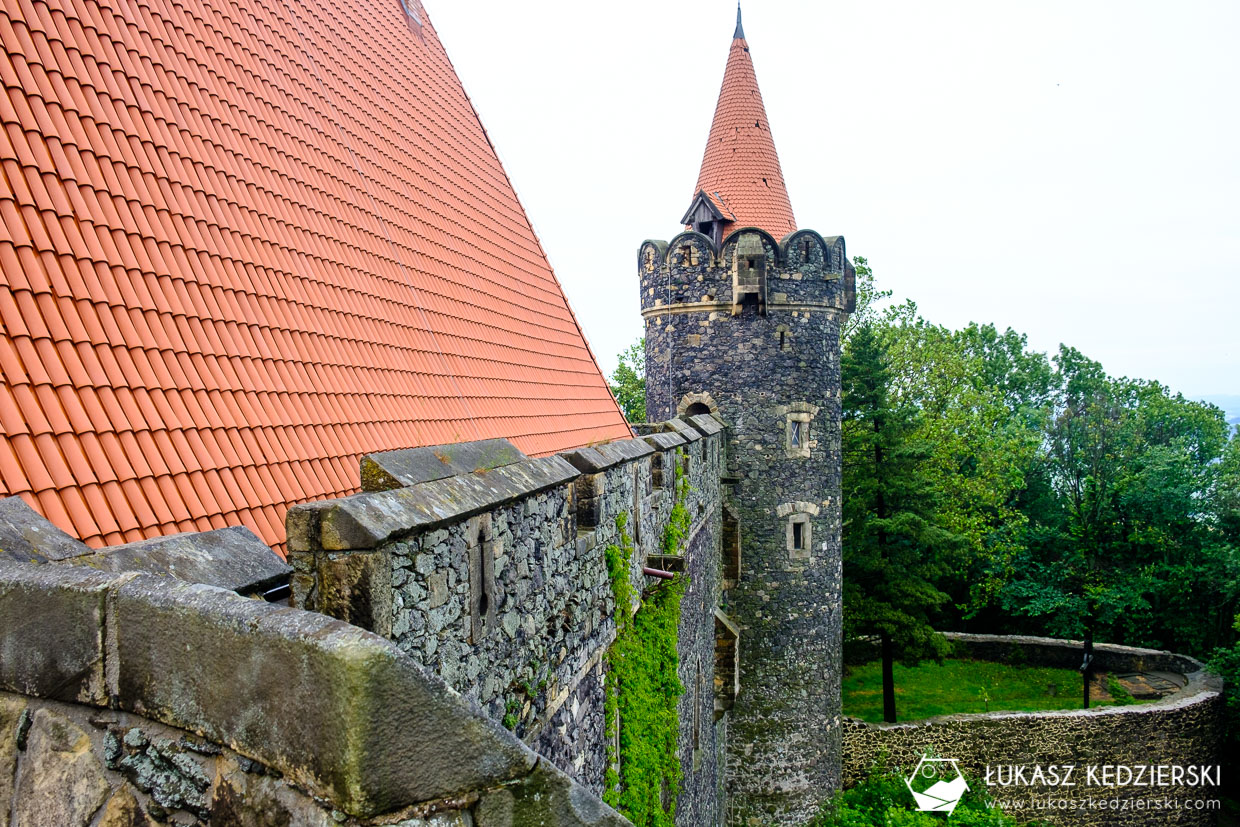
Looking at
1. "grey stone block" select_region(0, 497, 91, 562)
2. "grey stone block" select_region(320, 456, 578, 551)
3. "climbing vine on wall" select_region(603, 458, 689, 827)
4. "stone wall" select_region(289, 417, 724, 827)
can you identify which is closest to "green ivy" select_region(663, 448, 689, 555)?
"climbing vine on wall" select_region(603, 458, 689, 827)

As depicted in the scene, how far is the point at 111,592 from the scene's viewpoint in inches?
62.9

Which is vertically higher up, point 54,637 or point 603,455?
point 603,455

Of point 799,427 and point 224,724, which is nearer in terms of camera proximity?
point 224,724

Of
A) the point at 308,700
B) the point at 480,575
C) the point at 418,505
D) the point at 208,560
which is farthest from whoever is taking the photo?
the point at 480,575

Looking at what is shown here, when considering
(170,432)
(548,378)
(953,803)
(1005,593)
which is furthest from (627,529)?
(1005,593)

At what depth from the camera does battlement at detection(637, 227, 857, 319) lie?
12984 mm

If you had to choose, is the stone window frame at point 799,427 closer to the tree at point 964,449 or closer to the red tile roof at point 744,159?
the red tile roof at point 744,159

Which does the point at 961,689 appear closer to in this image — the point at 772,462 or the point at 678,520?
the point at 772,462

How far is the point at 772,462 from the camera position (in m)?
13.2

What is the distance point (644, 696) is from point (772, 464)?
7.60 m

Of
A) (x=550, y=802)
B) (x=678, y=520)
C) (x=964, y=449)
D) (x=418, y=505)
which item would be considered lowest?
(x=964, y=449)

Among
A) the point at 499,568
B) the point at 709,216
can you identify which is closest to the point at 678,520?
the point at 499,568

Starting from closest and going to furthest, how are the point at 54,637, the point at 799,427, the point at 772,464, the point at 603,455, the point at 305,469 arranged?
1. the point at 54,637
2. the point at 305,469
3. the point at 603,455
4. the point at 772,464
5. the point at 799,427

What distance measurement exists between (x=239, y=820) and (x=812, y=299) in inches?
492
